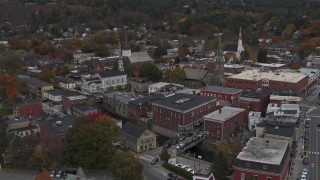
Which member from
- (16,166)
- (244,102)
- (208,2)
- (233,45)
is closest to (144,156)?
(16,166)

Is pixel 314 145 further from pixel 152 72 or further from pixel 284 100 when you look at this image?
pixel 152 72

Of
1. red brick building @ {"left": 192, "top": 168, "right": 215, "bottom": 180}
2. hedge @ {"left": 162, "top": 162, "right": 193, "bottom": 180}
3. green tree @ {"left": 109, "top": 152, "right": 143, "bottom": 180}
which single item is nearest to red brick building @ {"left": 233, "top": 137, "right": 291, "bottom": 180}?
red brick building @ {"left": 192, "top": 168, "right": 215, "bottom": 180}

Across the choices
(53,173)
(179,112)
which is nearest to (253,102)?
(179,112)

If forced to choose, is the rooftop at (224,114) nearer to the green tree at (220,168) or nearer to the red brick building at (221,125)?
the red brick building at (221,125)

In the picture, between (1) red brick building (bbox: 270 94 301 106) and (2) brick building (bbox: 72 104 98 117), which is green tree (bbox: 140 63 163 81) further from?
(1) red brick building (bbox: 270 94 301 106)

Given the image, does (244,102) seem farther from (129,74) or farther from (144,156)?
(129,74)

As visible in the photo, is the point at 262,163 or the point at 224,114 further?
the point at 224,114

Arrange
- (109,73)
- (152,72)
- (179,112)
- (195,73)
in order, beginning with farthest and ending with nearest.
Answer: (152,72) < (195,73) < (109,73) < (179,112)
